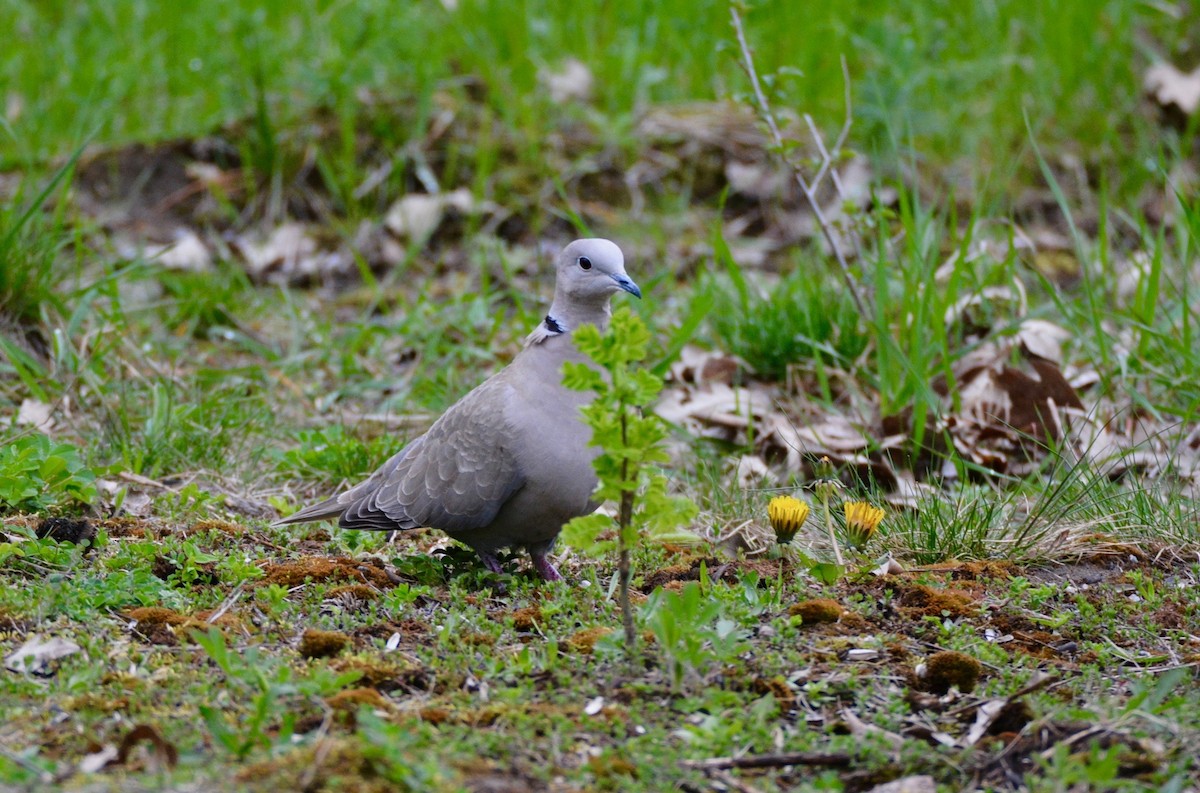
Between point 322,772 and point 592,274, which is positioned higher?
point 592,274

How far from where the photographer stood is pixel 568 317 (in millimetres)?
3719

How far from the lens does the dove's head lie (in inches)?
143

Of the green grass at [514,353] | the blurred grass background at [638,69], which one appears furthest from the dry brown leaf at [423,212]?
the blurred grass background at [638,69]

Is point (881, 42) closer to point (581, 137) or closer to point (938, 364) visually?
point (581, 137)

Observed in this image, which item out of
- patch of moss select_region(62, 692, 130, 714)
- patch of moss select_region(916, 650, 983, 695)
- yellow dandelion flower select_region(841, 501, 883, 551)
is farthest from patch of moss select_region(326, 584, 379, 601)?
patch of moss select_region(916, 650, 983, 695)

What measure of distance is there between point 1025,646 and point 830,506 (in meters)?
0.86

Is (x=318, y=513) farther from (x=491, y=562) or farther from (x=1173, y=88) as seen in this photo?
(x=1173, y=88)

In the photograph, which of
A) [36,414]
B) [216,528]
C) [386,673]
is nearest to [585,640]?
[386,673]

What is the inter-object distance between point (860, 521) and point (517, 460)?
3.07 feet

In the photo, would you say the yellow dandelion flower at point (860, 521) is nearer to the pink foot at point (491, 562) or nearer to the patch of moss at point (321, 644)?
the pink foot at point (491, 562)

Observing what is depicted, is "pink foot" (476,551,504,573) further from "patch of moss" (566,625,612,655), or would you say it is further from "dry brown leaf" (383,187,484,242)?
"dry brown leaf" (383,187,484,242)

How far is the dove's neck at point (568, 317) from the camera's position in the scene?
12.1ft

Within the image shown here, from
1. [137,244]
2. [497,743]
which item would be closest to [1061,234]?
[137,244]

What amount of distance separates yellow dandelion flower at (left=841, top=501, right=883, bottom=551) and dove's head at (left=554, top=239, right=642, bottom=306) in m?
0.84
